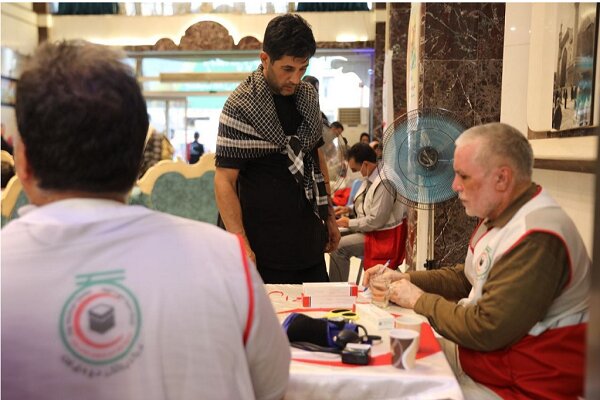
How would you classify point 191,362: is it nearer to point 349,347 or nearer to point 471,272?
point 349,347

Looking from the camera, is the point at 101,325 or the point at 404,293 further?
the point at 404,293

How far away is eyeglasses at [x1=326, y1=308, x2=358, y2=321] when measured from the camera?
180cm

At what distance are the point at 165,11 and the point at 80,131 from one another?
482 inches

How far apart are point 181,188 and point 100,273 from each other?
3617 millimetres

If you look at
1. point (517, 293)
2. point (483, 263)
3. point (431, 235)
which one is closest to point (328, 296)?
point (483, 263)

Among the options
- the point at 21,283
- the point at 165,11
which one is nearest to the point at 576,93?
the point at 21,283

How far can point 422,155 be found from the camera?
304cm

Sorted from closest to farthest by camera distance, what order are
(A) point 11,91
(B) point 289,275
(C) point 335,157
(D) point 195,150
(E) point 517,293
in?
1. (A) point 11,91
2. (E) point 517,293
3. (B) point 289,275
4. (C) point 335,157
5. (D) point 195,150

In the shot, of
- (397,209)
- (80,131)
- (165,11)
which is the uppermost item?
(165,11)

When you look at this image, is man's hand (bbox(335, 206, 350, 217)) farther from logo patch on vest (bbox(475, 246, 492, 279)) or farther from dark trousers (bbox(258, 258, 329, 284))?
logo patch on vest (bbox(475, 246, 492, 279))

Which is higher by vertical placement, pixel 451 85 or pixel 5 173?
pixel 451 85

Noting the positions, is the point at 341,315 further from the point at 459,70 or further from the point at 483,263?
the point at 459,70

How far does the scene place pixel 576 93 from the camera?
2152 millimetres

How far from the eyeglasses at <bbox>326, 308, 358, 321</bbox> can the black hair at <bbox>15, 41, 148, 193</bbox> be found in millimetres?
929
